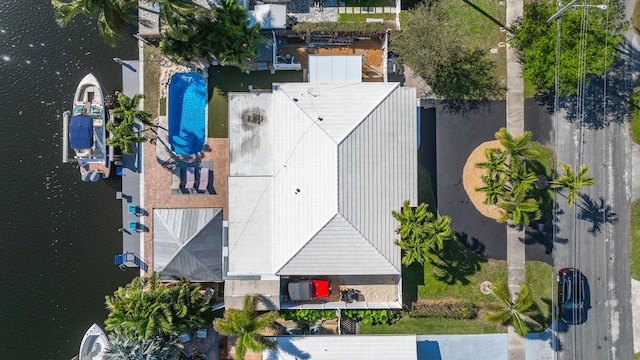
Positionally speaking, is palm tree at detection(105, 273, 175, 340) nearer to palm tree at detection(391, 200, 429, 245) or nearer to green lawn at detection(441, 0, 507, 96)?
palm tree at detection(391, 200, 429, 245)

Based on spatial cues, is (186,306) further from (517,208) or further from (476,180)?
(517,208)

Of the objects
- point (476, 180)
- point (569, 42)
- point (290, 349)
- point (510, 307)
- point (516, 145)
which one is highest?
point (569, 42)

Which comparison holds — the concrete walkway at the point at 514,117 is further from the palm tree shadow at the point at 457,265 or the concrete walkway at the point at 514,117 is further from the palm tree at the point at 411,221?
the palm tree at the point at 411,221

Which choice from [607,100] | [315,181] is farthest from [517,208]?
[315,181]

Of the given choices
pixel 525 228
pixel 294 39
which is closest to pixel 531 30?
pixel 525 228

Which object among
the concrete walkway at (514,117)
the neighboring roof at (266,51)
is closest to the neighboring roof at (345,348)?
the concrete walkway at (514,117)

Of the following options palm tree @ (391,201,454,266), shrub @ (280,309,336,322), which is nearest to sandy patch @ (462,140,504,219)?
palm tree @ (391,201,454,266)
